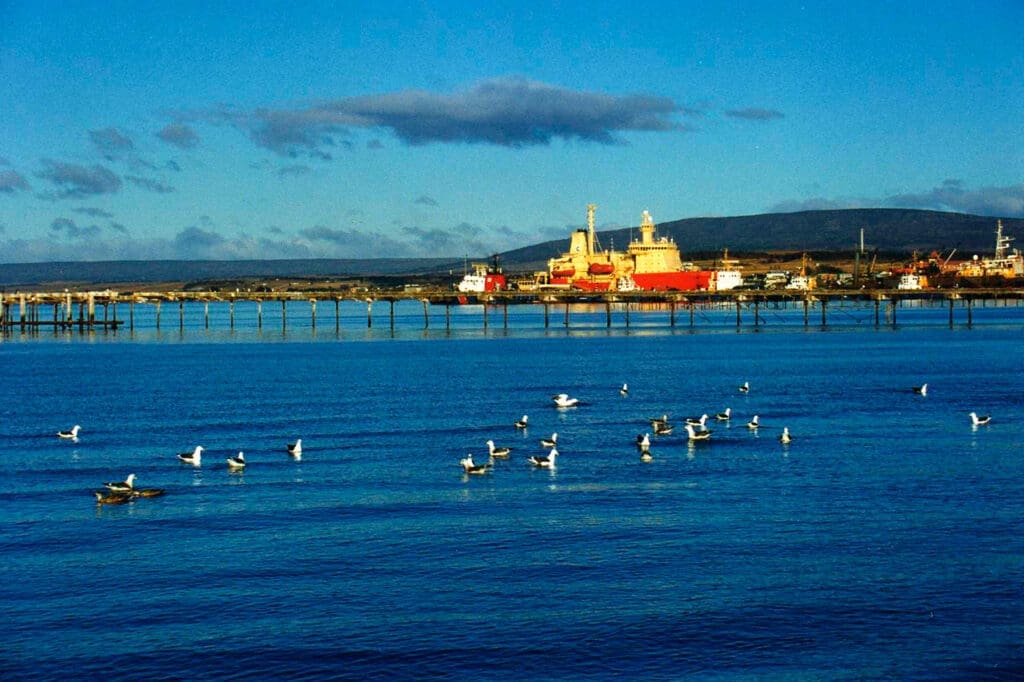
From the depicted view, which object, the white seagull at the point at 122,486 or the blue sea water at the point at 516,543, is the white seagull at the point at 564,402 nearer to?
the blue sea water at the point at 516,543

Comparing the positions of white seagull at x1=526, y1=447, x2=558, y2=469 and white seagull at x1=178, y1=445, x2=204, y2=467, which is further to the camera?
white seagull at x1=178, y1=445, x2=204, y2=467

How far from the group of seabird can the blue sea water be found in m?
0.45

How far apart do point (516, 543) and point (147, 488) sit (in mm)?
13130

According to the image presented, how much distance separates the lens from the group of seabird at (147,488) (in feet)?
112

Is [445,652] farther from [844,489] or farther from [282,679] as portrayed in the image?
[844,489]

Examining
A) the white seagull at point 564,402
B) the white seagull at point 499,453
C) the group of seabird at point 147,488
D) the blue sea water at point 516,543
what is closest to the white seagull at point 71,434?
the blue sea water at point 516,543

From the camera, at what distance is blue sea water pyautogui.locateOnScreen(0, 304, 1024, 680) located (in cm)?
2142

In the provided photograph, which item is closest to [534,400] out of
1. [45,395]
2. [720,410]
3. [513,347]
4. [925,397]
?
[720,410]

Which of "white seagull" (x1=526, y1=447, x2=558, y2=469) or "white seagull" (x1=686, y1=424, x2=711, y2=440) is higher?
"white seagull" (x1=686, y1=424, x2=711, y2=440)

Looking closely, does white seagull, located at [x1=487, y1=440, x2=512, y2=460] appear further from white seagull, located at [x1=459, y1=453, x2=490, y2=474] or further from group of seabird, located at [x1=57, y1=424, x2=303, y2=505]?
white seagull, located at [x1=459, y1=453, x2=490, y2=474]

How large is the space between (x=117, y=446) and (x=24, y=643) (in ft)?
83.5

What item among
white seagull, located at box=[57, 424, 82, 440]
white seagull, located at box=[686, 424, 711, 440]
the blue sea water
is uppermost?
white seagull, located at box=[686, 424, 711, 440]

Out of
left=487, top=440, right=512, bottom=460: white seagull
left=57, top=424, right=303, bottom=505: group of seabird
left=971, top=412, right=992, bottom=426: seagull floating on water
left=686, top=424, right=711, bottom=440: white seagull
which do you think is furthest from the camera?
left=971, top=412, right=992, bottom=426: seagull floating on water

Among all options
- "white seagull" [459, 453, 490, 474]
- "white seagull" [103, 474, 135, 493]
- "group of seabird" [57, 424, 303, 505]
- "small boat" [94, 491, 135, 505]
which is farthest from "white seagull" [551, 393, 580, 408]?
"small boat" [94, 491, 135, 505]
